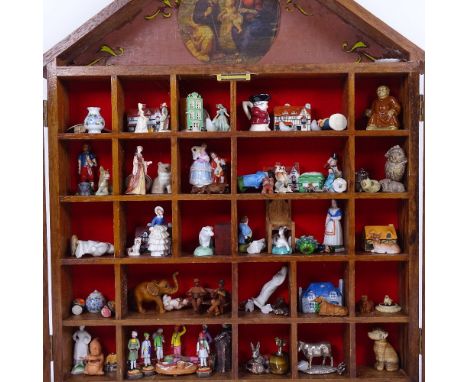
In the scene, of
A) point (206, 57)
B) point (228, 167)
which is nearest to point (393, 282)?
point (228, 167)

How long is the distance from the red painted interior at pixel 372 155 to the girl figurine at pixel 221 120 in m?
0.67

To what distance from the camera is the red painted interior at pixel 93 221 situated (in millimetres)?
2629

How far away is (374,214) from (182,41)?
129cm

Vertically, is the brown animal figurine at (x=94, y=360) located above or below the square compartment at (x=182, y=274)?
below

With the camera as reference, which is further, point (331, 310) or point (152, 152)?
point (152, 152)

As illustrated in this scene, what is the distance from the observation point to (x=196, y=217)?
8.63 ft

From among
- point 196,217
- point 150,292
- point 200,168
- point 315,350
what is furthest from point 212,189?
point 315,350

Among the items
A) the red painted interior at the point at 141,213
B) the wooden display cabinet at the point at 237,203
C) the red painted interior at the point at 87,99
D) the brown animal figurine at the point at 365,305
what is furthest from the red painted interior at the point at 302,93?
the brown animal figurine at the point at 365,305

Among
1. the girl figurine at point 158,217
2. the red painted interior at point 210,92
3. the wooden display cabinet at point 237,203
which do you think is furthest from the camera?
the red painted interior at point 210,92

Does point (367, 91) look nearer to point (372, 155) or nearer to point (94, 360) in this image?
point (372, 155)

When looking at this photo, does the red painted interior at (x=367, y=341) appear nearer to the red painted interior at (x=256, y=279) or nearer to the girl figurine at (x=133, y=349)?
the red painted interior at (x=256, y=279)

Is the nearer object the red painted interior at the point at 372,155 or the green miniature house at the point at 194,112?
the green miniature house at the point at 194,112

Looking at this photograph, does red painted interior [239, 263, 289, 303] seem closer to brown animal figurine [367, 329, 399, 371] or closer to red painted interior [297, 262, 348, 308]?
red painted interior [297, 262, 348, 308]

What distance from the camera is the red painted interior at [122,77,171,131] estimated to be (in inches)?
103
